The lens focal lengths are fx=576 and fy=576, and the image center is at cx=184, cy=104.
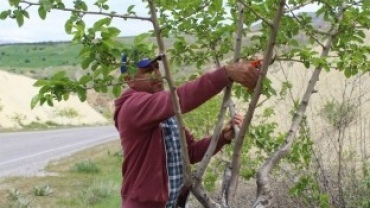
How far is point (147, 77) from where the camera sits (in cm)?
249

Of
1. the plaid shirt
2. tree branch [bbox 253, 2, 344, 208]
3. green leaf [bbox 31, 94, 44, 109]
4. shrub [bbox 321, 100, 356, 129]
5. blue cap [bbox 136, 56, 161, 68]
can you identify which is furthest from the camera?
shrub [bbox 321, 100, 356, 129]

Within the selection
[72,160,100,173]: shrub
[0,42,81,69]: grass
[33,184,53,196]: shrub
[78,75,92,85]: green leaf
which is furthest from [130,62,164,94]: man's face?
[0,42,81,69]: grass

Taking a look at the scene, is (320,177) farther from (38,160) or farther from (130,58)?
(38,160)

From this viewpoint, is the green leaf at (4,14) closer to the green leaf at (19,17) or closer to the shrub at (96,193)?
the green leaf at (19,17)

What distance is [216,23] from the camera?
9.21 ft

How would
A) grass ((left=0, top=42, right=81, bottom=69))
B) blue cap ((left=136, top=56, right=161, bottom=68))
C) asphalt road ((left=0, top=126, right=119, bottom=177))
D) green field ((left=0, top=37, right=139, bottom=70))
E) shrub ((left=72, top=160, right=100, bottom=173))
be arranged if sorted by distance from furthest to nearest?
grass ((left=0, top=42, right=81, bottom=69)) < green field ((left=0, top=37, right=139, bottom=70)) < asphalt road ((left=0, top=126, right=119, bottom=177)) < shrub ((left=72, top=160, right=100, bottom=173)) < blue cap ((left=136, top=56, right=161, bottom=68))

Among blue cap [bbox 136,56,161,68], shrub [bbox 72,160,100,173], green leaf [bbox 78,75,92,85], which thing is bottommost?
shrub [bbox 72,160,100,173]

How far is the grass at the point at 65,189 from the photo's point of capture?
9.18 meters

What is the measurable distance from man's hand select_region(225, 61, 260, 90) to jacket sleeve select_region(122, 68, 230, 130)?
0.09 feet

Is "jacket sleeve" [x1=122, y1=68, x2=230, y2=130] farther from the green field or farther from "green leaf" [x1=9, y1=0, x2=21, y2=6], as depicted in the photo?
the green field

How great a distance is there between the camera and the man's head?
2.33 meters

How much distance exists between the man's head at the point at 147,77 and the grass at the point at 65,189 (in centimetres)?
614

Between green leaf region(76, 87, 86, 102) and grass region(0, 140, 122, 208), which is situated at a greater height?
green leaf region(76, 87, 86, 102)

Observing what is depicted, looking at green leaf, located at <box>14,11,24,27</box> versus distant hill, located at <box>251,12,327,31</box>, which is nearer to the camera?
green leaf, located at <box>14,11,24,27</box>
